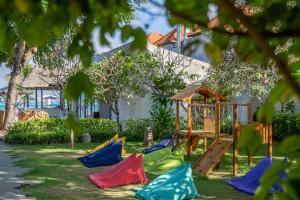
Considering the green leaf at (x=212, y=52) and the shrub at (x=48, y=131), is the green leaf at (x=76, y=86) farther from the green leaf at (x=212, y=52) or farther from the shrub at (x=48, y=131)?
the shrub at (x=48, y=131)

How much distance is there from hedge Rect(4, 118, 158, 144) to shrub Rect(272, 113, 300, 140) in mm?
5283

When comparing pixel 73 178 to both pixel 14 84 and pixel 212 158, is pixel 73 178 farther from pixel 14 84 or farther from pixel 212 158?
pixel 14 84

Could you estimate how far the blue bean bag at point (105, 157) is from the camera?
1245 cm

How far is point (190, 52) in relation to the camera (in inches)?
51.5

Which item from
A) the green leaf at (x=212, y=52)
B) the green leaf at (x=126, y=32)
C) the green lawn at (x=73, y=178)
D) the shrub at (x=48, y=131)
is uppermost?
the green leaf at (x=126, y=32)

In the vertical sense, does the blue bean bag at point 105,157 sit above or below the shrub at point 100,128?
below

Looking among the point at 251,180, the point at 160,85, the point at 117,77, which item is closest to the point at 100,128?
the point at 117,77

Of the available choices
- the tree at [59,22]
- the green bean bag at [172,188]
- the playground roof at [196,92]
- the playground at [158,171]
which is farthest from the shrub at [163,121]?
the tree at [59,22]

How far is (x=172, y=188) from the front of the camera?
8.16 metres

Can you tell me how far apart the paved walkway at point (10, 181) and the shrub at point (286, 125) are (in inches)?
390

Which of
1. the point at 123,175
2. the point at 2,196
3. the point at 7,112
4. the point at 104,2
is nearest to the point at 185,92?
the point at 123,175

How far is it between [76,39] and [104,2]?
242mm

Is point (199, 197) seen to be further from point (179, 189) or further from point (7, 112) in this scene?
point (7, 112)

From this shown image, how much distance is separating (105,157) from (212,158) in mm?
2989
